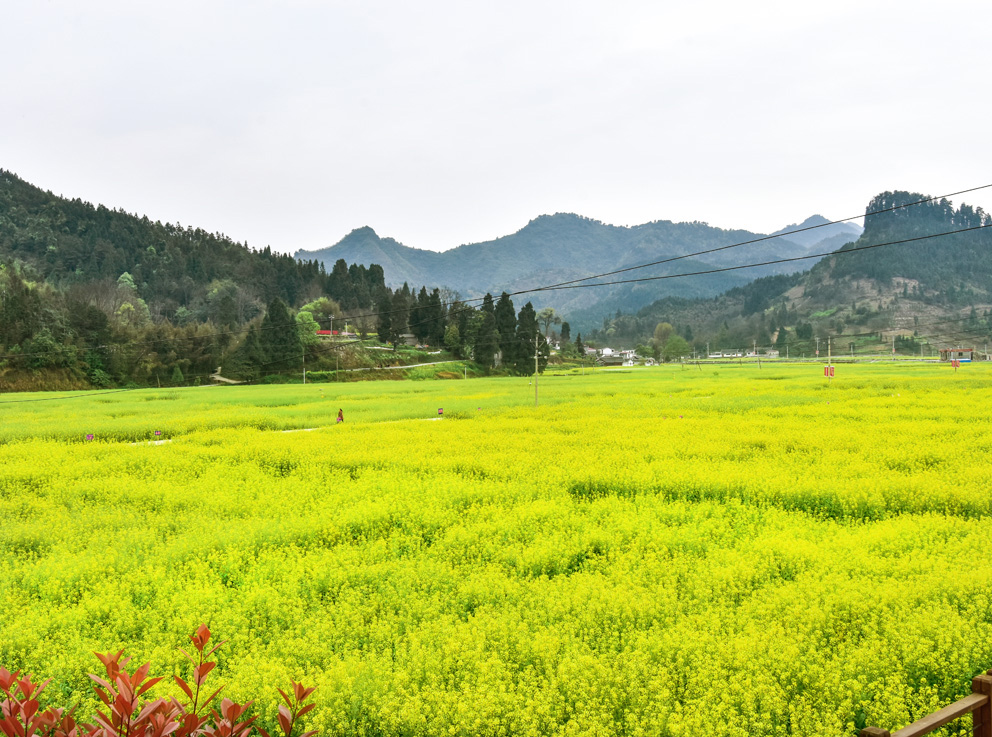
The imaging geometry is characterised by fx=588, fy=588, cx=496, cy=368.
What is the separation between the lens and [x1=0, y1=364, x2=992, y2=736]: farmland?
4.91 m

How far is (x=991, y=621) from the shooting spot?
6031 mm

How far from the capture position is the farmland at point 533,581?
491 cm

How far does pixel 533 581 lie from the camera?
727 centimetres

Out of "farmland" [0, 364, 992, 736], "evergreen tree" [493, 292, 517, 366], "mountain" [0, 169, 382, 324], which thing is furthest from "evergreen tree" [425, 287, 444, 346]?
"farmland" [0, 364, 992, 736]

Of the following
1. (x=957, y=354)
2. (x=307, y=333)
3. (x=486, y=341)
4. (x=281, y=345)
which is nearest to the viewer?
(x=281, y=345)

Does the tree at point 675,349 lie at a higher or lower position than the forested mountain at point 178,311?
lower

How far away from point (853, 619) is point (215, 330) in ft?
292

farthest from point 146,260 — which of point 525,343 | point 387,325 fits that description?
point 525,343

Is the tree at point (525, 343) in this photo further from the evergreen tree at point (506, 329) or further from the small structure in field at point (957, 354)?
the small structure in field at point (957, 354)

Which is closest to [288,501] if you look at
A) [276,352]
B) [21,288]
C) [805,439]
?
[805,439]

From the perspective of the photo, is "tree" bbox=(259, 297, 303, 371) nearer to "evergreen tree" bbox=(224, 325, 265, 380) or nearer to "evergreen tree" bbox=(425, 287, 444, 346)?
"evergreen tree" bbox=(224, 325, 265, 380)

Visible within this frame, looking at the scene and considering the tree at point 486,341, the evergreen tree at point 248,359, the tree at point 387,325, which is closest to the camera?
the evergreen tree at point 248,359

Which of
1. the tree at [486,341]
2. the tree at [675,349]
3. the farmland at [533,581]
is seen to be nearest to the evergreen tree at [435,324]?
the tree at [486,341]

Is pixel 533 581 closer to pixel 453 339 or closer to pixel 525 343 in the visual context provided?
pixel 525 343
